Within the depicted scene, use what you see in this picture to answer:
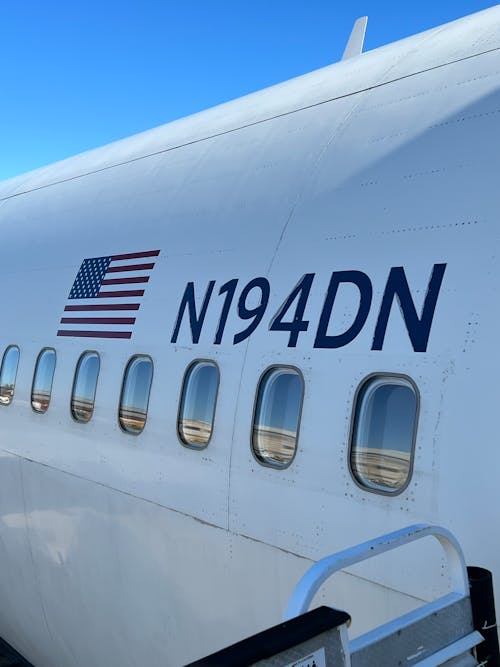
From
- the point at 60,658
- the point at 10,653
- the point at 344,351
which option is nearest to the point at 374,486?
the point at 344,351

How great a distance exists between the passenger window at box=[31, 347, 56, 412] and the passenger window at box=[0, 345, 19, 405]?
46 centimetres

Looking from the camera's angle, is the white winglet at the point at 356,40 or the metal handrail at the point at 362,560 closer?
the metal handrail at the point at 362,560

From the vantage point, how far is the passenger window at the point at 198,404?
15.8 ft

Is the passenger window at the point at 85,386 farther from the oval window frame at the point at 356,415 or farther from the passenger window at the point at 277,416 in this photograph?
the oval window frame at the point at 356,415

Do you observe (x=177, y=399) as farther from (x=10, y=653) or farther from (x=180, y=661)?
(x=10, y=653)

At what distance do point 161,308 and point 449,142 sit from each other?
245cm

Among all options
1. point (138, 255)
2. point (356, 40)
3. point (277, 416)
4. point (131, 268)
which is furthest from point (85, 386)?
point (356, 40)

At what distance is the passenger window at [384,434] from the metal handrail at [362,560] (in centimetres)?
93

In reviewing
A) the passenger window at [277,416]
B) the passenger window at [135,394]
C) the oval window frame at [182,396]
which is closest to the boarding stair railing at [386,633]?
the passenger window at [277,416]

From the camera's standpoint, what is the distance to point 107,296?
6.23m

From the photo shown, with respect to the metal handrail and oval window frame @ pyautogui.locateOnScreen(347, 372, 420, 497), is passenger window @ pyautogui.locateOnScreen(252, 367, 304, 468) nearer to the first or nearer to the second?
oval window frame @ pyautogui.locateOnScreen(347, 372, 420, 497)

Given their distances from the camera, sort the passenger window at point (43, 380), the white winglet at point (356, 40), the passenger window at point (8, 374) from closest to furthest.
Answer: the passenger window at point (43, 380) < the passenger window at point (8, 374) < the white winglet at point (356, 40)

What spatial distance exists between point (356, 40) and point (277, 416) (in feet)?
16.6

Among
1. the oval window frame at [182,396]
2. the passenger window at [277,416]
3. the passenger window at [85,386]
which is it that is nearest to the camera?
the passenger window at [277,416]
